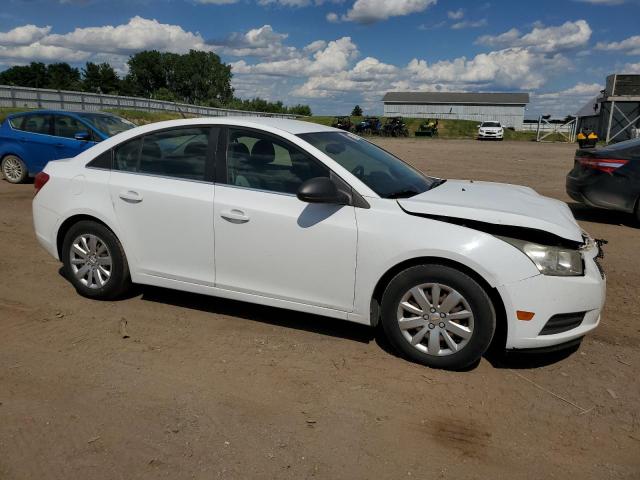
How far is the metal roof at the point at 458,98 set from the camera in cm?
8506

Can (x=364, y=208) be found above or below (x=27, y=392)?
above

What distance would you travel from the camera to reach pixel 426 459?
290 cm

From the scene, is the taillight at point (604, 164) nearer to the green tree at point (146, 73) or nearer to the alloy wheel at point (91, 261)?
the alloy wheel at point (91, 261)

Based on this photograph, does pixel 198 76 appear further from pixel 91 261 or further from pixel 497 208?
pixel 497 208

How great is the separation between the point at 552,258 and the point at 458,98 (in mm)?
89142

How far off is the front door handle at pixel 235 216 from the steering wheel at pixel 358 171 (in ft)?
2.82

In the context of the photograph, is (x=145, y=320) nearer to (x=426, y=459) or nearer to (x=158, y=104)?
(x=426, y=459)

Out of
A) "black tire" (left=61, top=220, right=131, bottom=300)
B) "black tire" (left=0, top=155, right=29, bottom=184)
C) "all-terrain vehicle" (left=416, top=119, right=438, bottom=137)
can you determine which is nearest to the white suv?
"all-terrain vehicle" (left=416, top=119, right=438, bottom=137)

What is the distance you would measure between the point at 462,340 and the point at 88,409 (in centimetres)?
237

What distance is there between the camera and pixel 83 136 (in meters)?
10.6

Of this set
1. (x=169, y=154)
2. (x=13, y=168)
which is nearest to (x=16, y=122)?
(x=13, y=168)

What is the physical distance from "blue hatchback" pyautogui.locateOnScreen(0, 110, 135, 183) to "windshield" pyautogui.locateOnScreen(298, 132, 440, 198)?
7.45 meters

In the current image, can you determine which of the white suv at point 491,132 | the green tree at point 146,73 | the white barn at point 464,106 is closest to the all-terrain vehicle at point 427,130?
the white suv at point 491,132

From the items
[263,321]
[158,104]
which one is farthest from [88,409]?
[158,104]
